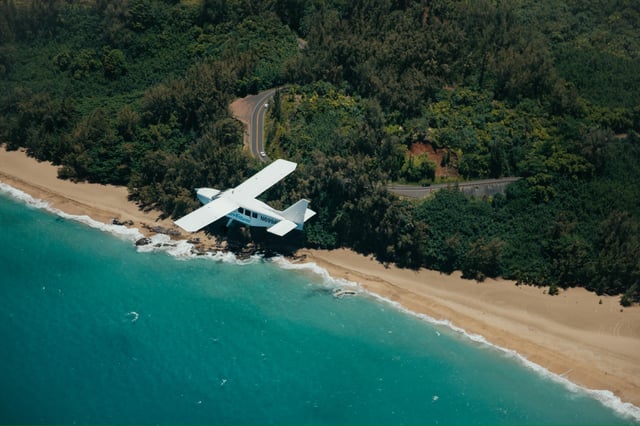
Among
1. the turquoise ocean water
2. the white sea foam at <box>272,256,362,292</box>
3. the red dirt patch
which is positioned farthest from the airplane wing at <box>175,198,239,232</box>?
the red dirt patch

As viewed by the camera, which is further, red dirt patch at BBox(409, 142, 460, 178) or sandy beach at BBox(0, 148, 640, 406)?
red dirt patch at BBox(409, 142, 460, 178)

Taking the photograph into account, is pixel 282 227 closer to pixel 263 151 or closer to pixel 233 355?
pixel 233 355

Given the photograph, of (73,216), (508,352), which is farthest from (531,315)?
(73,216)

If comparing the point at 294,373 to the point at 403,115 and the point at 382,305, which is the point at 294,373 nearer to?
the point at 382,305

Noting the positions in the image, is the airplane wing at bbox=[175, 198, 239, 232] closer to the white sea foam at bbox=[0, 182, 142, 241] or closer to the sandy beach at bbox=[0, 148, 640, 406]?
the sandy beach at bbox=[0, 148, 640, 406]

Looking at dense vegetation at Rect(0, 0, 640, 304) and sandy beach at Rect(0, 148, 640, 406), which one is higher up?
dense vegetation at Rect(0, 0, 640, 304)

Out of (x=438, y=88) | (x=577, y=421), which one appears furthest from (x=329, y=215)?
(x=577, y=421)
